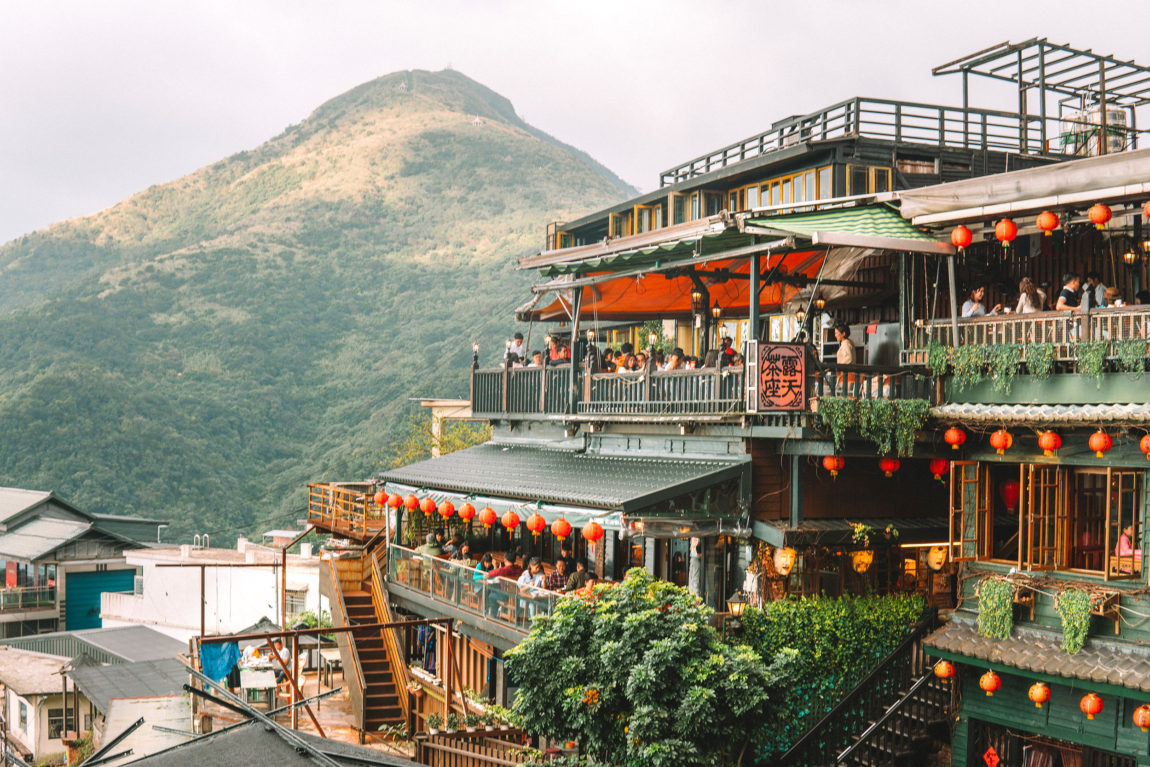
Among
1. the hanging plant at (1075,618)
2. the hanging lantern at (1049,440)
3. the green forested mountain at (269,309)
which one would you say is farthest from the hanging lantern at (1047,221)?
the green forested mountain at (269,309)

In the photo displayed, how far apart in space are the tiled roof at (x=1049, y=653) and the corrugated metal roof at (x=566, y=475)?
3.91 meters

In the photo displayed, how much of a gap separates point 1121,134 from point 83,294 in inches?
3484

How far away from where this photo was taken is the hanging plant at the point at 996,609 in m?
14.9

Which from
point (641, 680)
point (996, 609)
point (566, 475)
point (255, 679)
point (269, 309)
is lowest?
point (255, 679)

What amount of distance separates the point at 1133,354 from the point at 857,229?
4.23 meters

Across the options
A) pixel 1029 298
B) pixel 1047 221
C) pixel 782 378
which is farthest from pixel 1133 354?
pixel 782 378

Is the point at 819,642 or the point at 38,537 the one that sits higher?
the point at 819,642

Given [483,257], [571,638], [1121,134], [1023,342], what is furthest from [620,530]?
[483,257]

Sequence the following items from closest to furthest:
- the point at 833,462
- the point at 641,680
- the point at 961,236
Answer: the point at 641,680, the point at 961,236, the point at 833,462

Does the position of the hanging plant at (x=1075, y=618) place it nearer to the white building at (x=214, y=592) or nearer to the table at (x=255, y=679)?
the table at (x=255, y=679)

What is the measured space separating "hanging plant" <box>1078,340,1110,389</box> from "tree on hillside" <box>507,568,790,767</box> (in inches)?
210

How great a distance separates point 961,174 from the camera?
26.0 meters

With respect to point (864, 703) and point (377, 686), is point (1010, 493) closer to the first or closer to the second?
point (864, 703)

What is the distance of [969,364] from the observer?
51.2 ft
